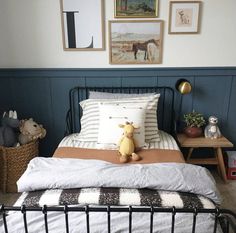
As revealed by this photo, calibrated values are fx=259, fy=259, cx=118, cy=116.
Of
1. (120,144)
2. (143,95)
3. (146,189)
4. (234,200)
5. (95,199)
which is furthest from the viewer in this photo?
(143,95)

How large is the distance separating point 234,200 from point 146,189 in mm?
1251

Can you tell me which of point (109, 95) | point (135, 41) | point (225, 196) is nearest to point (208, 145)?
point (225, 196)

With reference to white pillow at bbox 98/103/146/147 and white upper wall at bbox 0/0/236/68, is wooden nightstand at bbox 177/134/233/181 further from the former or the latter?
white upper wall at bbox 0/0/236/68

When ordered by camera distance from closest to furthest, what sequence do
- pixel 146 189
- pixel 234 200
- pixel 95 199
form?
pixel 95 199, pixel 146 189, pixel 234 200

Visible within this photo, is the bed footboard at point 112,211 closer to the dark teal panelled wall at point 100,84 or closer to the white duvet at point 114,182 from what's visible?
the white duvet at point 114,182

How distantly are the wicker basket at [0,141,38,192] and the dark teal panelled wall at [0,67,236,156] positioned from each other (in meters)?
0.47

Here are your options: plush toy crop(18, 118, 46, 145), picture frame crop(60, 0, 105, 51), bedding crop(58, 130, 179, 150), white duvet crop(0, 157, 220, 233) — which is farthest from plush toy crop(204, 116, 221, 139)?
plush toy crop(18, 118, 46, 145)

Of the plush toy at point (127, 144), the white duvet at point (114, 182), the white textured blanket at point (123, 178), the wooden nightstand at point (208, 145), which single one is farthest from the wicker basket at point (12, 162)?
the wooden nightstand at point (208, 145)

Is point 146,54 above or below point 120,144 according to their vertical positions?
above

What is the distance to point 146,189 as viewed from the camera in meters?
1.49

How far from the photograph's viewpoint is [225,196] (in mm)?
2385

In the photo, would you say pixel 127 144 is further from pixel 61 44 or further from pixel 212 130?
pixel 61 44

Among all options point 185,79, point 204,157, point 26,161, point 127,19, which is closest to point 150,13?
point 127,19

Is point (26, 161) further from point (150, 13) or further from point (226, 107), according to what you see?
point (226, 107)
